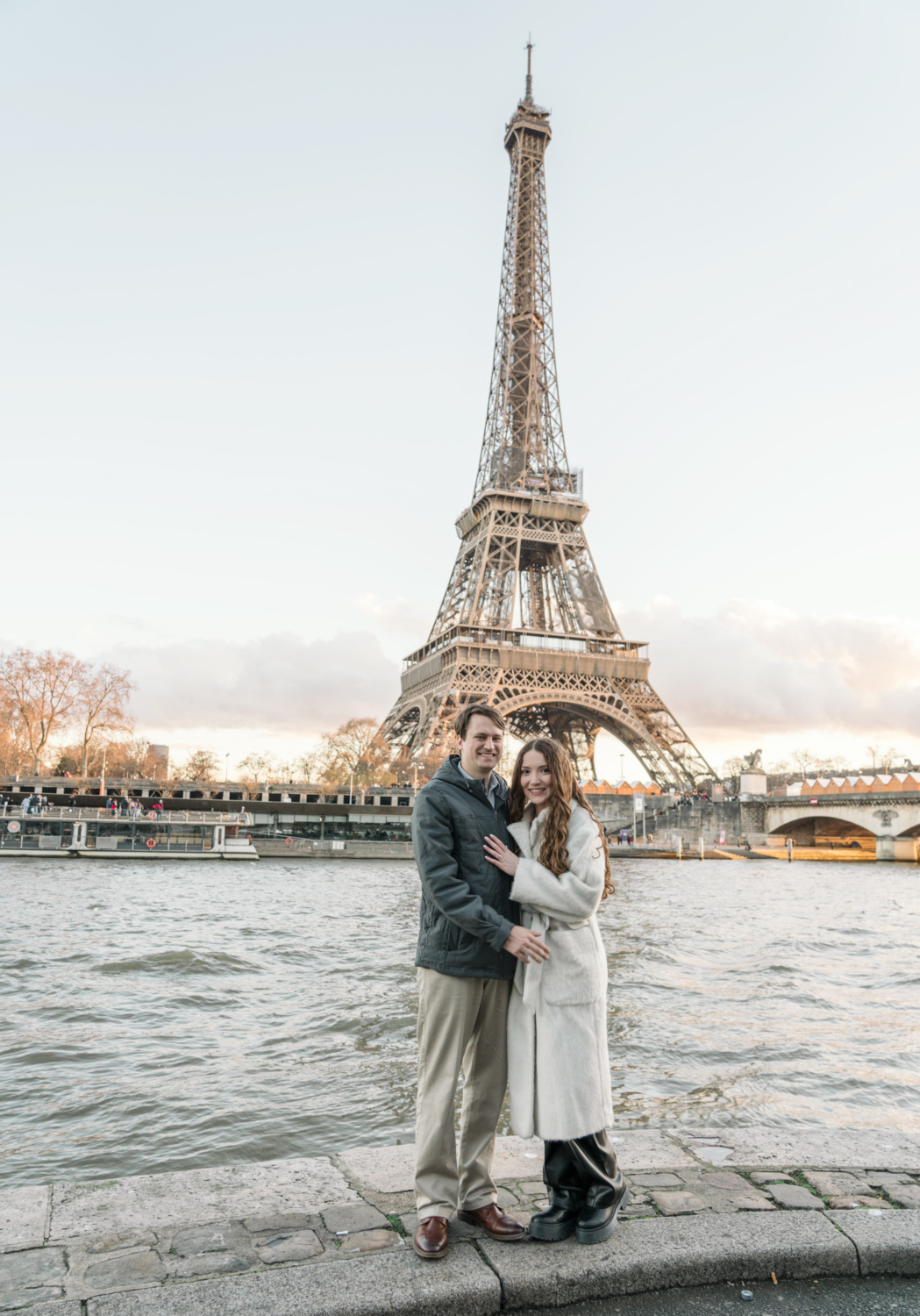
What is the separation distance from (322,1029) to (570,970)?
242 inches

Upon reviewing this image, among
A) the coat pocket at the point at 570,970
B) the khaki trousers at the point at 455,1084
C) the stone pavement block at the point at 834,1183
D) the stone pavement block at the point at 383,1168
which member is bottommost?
the stone pavement block at the point at 383,1168

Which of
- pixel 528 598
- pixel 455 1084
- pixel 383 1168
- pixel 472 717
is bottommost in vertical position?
pixel 383 1168

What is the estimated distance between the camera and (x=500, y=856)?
3.72m

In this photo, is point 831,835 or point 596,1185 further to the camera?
point 831,835

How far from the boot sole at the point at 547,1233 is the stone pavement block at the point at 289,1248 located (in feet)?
2.52

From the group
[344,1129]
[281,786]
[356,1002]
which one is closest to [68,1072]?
[344,1129]

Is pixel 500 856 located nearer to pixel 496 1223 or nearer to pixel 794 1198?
pixel 496 1223

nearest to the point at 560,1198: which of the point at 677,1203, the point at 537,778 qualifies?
the point at 677,1203

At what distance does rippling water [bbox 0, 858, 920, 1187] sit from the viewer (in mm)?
6367

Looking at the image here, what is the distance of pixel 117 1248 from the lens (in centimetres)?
327

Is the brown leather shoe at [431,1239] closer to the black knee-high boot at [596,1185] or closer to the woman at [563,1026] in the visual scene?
the woman at [563,1026]

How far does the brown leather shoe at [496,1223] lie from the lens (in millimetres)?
3492

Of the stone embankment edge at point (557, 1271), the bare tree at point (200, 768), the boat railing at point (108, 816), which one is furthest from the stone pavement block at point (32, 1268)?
the bare tree at point (200, 768)

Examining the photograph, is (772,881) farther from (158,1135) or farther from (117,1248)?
(117,1248)
